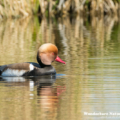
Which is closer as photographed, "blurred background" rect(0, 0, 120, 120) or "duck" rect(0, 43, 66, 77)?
"blurred background" rect(0, 0, 120, 120)

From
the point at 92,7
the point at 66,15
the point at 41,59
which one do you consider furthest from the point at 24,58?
the point at 66,15

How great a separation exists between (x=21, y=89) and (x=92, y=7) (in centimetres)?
2663

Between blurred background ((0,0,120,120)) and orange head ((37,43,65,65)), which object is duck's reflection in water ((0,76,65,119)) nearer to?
blurred background ((0,0,120,120))

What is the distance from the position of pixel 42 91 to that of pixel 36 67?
1.47m

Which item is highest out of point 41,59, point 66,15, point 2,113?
point 66,15

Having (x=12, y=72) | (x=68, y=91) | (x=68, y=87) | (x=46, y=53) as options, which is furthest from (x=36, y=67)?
(x=68, y=91)

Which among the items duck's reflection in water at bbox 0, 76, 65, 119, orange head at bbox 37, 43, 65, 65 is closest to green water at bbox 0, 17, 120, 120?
duck's reflection in water at bbox 0, 76, 65, 119

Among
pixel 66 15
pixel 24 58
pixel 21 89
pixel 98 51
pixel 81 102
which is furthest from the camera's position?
pixel 66 15

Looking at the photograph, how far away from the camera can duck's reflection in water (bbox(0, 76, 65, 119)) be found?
18.3 ft

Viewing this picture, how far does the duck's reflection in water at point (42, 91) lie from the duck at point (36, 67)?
12cm

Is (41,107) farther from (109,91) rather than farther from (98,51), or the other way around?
(98,51)

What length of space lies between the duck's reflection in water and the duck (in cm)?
12

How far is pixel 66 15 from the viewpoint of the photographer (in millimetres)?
36000

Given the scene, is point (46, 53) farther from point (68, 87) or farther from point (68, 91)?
point (68, 91)
